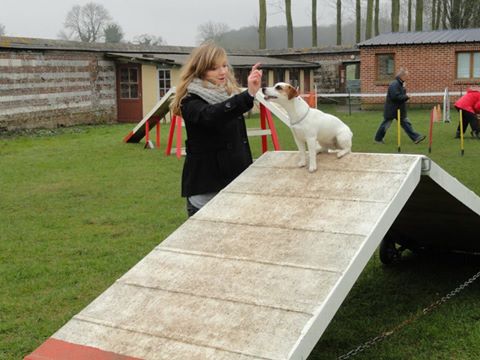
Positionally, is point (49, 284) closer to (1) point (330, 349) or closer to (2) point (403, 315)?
(1) point (330, 349)

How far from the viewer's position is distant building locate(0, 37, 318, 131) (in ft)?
73.2

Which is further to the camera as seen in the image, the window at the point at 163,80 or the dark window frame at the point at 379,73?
the dark window frame at the point at 379,73

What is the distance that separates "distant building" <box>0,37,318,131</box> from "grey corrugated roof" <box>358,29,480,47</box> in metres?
6.48

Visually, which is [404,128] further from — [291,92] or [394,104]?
[291,92]

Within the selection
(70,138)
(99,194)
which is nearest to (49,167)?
(99,194)

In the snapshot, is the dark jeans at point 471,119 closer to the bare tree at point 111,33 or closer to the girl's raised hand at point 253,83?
the girl's raised hand at point 253,83

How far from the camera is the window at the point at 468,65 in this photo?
28312 mm

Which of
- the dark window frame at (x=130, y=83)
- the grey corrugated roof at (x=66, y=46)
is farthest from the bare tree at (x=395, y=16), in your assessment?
the dark window frame at (x=130, y=83)

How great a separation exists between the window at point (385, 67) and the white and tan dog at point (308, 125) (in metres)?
26.4

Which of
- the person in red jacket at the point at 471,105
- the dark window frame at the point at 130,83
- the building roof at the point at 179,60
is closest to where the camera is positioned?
the person in red jacket at the point at 471,105

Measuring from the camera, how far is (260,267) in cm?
339

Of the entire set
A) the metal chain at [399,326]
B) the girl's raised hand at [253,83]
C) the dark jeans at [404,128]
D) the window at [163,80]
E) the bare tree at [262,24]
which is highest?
the bare tree at [262,24]

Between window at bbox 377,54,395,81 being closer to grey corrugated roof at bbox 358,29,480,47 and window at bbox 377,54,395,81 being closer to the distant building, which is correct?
grey corrugated roof at bbox 358,29,480,47

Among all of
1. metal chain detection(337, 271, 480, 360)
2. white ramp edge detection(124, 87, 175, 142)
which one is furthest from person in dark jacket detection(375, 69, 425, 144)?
metal chain detection(337, 271, 480, 360)
